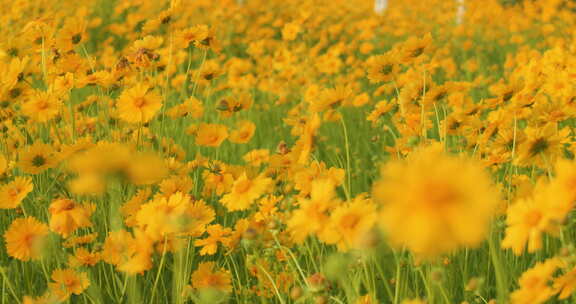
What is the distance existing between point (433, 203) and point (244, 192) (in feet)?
2.29

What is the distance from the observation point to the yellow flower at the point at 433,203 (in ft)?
1.28

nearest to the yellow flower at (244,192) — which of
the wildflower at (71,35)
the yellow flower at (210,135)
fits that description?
the yellow flower at (210,135)

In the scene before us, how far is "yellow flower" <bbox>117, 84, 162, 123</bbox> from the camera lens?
4.25ft

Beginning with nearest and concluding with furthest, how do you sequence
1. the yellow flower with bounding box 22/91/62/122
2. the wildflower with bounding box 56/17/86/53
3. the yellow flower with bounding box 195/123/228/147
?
the yellow flower with bounding box 22/91/62/122
the yellow flower with bounding box 195/123/228/147
the wildflower with bounding box 56/17/86/53

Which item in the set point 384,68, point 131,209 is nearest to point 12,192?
point 131,209

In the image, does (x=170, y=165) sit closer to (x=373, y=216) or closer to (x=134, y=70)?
(x=134, y=70)

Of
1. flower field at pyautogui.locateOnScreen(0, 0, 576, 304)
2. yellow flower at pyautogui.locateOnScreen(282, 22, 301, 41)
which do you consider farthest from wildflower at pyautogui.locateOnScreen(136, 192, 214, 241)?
yellow flower at pyautogui.locateOnScreen(282, 22, 301, 41)

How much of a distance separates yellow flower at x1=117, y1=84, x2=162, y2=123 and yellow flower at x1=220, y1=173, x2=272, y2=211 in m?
0.34

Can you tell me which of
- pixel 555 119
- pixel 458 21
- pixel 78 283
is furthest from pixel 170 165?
pixel 458 21

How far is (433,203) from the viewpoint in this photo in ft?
1.32

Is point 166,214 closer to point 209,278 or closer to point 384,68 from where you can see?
point 209,278

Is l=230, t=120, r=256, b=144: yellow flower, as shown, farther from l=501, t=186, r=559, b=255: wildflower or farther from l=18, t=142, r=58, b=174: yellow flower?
l=501, t=186, r=559, b=255: wildflower

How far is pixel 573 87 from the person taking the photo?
1322 millimetres

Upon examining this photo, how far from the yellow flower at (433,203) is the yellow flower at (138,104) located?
0.97 meters
